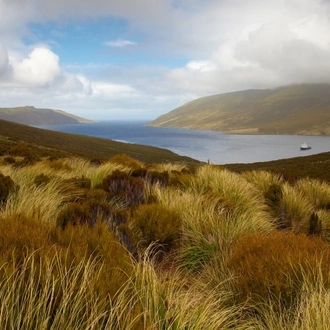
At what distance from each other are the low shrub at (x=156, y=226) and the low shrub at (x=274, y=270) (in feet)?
4.15

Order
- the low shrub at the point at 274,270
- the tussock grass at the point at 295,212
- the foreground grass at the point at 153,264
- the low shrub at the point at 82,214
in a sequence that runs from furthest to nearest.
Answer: the tussock grass at the point at 295,212 < the low shrub at the point at 82,214 < the low shrub at the point at 274,270 < the foreground grass at the point at 153,264

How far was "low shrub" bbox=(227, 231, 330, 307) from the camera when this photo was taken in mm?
2686

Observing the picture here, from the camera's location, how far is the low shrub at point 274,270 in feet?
8.81

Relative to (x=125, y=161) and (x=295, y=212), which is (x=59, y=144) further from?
(x=295, y=212)

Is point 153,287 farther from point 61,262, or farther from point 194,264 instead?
point 194,264

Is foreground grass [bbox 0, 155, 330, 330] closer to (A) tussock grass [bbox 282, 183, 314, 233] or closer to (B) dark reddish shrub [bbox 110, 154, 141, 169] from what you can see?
(A) tussock grass [bbox 282, 183, 314, 233]

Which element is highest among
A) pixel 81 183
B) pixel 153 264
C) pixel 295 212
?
pixel 81 183

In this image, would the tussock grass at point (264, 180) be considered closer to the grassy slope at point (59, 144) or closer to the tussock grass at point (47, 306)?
the tussock grass at point (47, 306)

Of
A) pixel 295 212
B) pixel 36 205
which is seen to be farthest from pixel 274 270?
pixel 295 212

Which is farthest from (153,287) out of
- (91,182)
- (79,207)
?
(91,182)

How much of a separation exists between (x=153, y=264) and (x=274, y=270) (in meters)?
1.36

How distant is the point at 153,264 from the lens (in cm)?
357

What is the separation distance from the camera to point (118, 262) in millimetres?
2564

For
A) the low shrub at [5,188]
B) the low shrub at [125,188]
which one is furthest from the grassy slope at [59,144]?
the low shrub at [5,188]
